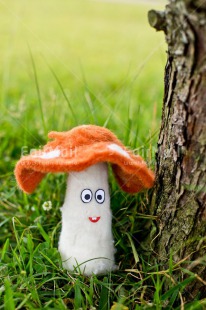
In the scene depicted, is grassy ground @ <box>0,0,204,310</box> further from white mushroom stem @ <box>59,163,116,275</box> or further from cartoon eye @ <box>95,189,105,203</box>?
cartoon eye @ <box>95,189,105,203</box>

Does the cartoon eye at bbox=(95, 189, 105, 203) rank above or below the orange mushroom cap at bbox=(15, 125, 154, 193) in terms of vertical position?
below

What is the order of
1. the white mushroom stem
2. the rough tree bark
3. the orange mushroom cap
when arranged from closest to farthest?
1. the rough tree bark
2. the orange mushroom cap
3. the white mushroom stem

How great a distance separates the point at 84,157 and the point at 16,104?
1.73 m

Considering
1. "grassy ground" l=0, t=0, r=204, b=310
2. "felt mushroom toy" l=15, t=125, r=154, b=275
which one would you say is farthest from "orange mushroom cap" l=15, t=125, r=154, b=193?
"grassy ground" l=0, t=0, r=204, b=310

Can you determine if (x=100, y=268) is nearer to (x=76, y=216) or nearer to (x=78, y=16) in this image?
(x=76, y=216)

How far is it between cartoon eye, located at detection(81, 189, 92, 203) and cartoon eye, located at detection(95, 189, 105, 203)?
0.07 ft

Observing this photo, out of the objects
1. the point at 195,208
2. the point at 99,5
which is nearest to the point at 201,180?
the point at 195,208

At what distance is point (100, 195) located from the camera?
1.47m

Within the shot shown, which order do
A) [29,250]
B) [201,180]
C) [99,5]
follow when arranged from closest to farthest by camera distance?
[201,180] < [29,250] < [99,5]

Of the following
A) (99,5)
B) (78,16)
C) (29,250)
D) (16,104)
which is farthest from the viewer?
(99,5)

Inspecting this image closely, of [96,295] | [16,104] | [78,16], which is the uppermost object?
[78,16]

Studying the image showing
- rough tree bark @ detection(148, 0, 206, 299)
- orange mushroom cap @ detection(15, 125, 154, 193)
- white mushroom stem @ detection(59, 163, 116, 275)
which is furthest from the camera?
white mushroom stem @ detection(59, 163, 116, 275)

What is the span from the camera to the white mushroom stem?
1459mm

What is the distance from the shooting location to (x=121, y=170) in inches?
60.8
